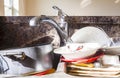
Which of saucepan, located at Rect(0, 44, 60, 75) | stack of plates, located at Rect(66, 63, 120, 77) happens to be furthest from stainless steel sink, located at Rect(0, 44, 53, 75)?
stack of plates, located at Rect(66, 63, 120, 77)

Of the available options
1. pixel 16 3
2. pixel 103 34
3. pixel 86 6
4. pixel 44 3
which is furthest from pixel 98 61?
pixel 16 3

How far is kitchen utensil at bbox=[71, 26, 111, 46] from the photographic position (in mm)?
1267

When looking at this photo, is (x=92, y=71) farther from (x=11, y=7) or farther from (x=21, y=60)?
(x=11, y=7)

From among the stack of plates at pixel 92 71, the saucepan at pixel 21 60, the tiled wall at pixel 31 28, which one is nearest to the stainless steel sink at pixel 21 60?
the saucepan at pixel 21 60

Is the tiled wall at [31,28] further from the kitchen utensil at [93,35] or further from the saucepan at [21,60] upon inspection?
the saucepan at [21,60]

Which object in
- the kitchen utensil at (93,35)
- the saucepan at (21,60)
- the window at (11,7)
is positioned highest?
the window at (11,7)

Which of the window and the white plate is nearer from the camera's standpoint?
the white plate

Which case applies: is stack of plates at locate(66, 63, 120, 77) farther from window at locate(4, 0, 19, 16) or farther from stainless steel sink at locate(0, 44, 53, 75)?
window at locate(4, 0, 19, 16)

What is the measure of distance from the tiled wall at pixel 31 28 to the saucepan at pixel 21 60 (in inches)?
14.6

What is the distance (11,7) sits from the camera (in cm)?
128

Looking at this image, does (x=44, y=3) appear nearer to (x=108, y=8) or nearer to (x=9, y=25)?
(x=9, y=25)

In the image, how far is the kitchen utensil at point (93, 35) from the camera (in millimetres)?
1267

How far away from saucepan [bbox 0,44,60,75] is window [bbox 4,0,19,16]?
1.45 feet

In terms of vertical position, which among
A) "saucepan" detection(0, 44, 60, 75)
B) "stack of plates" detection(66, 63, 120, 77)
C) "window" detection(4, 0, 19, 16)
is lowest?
"stack of plates" detection(66, 63, 120, 77)
